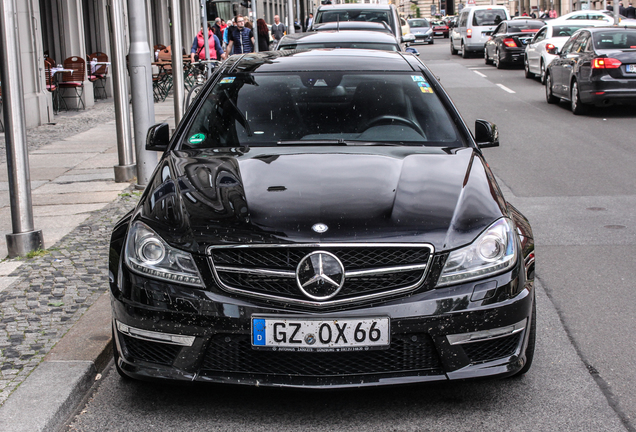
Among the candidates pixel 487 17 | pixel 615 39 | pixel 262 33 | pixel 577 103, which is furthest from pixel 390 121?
pixel 487 17

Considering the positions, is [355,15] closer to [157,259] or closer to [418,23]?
[157,259]

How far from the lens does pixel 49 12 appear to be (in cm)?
2186

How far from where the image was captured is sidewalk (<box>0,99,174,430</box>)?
445cm

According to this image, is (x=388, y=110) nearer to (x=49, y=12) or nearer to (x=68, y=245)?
(x=68, y=245)

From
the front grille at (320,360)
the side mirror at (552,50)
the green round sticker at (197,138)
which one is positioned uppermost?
the side mirror at (552,50)

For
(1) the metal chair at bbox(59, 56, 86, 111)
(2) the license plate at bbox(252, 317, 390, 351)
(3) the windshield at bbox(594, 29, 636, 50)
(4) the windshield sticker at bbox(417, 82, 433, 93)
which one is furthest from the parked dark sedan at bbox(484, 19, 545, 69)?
(2) the license plate at bbox(252, 317, 390, 351)

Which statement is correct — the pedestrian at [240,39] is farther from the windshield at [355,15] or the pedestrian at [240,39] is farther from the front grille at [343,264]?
the front grille at [343,264]

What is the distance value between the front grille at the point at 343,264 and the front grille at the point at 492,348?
15.1 inches

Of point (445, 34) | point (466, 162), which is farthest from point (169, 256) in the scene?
point (445, 34)

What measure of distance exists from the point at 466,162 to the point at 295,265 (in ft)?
4.42

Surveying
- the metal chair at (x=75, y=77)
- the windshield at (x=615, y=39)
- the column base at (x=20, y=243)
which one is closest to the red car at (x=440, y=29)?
the metal chair at (x=75, y=77)

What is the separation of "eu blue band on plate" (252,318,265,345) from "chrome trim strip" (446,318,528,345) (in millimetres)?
749

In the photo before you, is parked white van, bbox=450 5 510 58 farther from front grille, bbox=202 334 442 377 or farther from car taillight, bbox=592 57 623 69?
front grille, bbox=202 334 442 377

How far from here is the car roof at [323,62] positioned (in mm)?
5496
